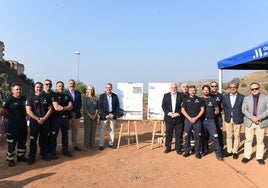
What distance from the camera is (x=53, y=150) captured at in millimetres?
8281

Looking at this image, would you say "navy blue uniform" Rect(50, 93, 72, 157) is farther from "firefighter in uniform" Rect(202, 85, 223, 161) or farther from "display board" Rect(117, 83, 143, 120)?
"firefighter in uniform" Rect(202, 85, 223, 161)

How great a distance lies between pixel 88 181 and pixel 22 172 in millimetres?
1582

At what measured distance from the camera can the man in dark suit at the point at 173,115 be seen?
8.82 meters

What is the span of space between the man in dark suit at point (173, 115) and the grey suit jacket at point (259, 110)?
169 cm

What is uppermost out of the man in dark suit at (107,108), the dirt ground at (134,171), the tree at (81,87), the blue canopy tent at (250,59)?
the blue canopy tent at (250,59)

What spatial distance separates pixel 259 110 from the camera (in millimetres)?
7707

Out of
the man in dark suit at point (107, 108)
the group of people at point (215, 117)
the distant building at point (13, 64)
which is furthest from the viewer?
the distant building at point (13, 64)

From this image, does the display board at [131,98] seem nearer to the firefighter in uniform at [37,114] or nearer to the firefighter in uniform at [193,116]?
the firefighter in uniform at [193,116]

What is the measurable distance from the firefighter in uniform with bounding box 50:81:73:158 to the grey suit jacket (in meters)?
4.27

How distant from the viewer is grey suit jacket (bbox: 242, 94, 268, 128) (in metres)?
7.64

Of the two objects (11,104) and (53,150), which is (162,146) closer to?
(53,150)

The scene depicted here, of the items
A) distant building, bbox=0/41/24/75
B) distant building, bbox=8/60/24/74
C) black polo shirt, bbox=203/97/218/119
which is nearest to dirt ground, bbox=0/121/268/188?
black polo shirt, bbox=203/97/218/119

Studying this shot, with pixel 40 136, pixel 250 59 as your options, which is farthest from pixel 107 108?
pixel 250 59

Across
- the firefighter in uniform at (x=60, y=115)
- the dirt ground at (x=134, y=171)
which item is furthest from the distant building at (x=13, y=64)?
the dirt ground at (x=134, y=171)
